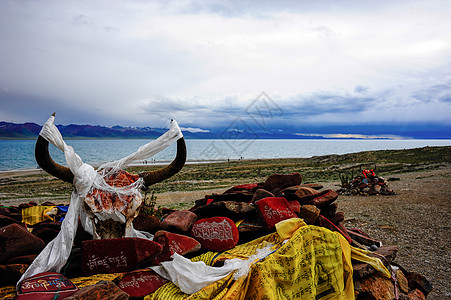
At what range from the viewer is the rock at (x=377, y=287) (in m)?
4.14

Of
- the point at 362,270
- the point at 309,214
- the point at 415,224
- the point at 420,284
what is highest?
the point at 309,214

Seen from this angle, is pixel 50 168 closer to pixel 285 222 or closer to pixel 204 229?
pixel 204 229

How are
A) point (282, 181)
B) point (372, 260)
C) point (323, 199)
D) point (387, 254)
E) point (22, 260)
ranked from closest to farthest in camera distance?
point (22, 260)
point (372, 260)
point (387, 254)
point (323, 199)
point (282, 181)

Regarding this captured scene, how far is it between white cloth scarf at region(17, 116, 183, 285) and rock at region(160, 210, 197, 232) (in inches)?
33.5

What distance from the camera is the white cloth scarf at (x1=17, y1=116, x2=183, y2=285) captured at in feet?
10.4

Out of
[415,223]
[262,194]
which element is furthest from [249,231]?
[415,223]

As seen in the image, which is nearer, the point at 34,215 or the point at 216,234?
→ the point at 216,234

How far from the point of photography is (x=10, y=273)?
3057 millimetres

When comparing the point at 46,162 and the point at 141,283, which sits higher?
the point at 46,162

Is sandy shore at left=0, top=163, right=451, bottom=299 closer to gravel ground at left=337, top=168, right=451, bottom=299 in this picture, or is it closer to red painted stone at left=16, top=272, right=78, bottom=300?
gravel ground at left=337, top=168, right=451, bottom=299

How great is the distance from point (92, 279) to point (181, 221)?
1491mm

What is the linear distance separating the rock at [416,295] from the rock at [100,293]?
4098 mm

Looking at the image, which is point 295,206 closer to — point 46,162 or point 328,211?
point 328,211

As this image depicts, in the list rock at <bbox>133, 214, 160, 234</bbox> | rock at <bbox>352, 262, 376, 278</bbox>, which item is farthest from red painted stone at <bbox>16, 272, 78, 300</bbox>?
rock at <bbox>352, 262, 376, 278</bbox>
